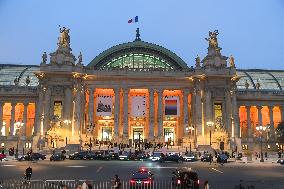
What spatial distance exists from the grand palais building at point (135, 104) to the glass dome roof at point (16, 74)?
6161mm

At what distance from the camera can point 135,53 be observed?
345ft

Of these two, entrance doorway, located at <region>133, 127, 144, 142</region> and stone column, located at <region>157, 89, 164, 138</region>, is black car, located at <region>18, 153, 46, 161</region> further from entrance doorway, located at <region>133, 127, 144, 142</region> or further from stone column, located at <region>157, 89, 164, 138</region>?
entrance doorway, located at <region>133, 127, 144, 142</region>

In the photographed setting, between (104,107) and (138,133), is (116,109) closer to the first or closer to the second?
(104,107)

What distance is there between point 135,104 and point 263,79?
45.5m

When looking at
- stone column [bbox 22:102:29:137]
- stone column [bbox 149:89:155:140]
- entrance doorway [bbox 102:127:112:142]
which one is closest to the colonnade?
stone column [bbox 149:89:155:140]

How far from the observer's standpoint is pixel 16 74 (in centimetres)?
10912

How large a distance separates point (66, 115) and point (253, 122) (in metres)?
49.8

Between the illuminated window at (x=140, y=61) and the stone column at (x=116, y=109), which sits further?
the illuminated window at (x=140, y=61)

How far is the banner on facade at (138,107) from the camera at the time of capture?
86438 mm

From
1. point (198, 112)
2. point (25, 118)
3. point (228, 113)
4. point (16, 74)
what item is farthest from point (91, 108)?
point (16, 74)

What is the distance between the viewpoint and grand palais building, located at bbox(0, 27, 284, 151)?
85.8 metres

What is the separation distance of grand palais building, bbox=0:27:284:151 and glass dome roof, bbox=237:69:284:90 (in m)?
8.86

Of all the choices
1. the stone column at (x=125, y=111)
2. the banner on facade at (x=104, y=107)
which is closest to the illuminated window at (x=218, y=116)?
the stone column at (x=125, y=111)

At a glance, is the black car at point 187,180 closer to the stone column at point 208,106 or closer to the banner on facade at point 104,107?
the banner on facade at point 104,107
